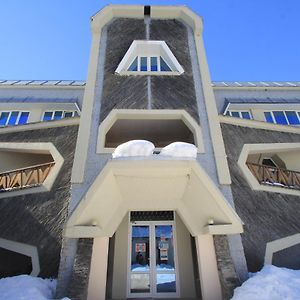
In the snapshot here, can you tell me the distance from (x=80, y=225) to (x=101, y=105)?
5.12 m

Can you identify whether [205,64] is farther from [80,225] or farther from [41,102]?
[41,102]

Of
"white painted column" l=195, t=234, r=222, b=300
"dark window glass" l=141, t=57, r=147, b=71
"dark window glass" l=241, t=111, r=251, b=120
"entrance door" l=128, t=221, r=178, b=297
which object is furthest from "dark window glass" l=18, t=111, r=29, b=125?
"dark window glass" l=241, t=111, r=251, b=120

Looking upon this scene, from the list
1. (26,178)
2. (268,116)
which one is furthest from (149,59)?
(268,116)

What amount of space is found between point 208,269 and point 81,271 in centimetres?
359

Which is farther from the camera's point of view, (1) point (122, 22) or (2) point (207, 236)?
(1) point (122, 22)

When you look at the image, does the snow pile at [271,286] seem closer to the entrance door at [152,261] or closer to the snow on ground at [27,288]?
the entrance door at [152,261]

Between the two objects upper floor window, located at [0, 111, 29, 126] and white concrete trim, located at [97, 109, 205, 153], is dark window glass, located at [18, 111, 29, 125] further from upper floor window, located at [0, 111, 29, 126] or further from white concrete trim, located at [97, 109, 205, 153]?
white concrete trim, located at [97, 109, 205, 153]

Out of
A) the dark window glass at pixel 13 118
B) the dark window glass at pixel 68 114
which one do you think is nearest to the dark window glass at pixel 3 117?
the dark window glass at pixel 13 118

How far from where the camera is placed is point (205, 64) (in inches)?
474

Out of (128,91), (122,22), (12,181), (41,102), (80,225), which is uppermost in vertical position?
(122,22)

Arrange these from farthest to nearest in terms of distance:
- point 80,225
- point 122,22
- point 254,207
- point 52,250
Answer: point 122,22, point 254,207, point 52,250, point 80,225

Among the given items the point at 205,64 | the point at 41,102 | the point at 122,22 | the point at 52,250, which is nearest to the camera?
the point at 52,250

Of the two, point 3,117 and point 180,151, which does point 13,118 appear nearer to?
point 3,117

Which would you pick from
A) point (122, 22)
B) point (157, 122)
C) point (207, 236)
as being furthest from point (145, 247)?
point (122, 22)
